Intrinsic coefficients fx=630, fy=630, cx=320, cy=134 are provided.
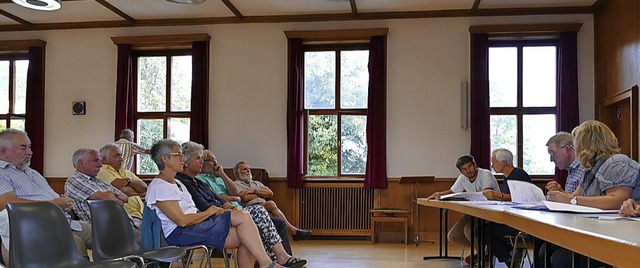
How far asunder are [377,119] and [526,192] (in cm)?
467

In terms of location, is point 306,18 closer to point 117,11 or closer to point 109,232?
point 117,11

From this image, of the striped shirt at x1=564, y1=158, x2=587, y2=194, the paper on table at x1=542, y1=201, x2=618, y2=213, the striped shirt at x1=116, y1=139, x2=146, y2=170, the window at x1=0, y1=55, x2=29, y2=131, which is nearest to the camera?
the paper on table at x1=542, y1=201, x2=618, y2=213

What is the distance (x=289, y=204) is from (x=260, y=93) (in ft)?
5.12

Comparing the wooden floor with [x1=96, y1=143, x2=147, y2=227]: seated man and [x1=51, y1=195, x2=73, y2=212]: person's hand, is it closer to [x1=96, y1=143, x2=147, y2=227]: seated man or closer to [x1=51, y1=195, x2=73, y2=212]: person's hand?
[x1=96, y1=143, x2=147, y2=227]: seated man

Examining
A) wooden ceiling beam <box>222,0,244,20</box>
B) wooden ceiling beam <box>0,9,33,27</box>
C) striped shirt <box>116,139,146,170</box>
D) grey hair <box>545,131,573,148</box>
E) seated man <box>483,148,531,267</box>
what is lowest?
seated man <box>483,148,531,267</box>

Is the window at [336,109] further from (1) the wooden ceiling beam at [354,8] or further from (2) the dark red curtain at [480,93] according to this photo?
(2) the dark red curtain at [480,93]

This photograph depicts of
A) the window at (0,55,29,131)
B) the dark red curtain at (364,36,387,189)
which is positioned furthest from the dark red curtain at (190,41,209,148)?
the window at (0,55,29,131)

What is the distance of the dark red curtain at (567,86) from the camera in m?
7.90

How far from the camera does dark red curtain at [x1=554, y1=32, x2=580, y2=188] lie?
25.9ft

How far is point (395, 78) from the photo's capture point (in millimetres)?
8328

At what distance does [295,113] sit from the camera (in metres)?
8.40

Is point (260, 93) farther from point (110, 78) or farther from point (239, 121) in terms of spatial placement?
point (110, 78)

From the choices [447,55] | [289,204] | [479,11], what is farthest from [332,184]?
[479,11]

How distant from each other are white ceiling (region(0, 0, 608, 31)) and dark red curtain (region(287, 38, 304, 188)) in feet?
1.70
